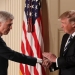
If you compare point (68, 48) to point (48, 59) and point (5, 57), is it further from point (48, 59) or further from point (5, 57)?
point (5, 57)

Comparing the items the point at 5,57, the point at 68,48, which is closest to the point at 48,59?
the point at 68,48

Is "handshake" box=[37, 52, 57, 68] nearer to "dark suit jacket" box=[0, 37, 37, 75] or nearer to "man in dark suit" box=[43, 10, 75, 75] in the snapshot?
"man in dark suit" box=[43, 10, 75, 75]

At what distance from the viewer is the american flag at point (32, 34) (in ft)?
11.4

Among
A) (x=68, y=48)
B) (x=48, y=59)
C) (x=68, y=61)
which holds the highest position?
(x=68, y=48)

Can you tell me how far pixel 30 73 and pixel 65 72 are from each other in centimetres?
111

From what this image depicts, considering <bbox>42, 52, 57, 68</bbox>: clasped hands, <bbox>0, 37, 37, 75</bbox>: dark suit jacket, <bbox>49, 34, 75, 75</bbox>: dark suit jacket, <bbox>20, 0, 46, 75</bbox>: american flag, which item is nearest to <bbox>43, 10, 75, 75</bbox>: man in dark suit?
<bbox>49, 34, 75, 75</bbox>: dark suit jacket

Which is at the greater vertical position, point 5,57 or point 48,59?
point 5,57

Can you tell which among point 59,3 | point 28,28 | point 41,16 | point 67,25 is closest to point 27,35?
point 28,28

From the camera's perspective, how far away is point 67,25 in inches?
97.8

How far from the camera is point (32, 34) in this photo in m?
3.52

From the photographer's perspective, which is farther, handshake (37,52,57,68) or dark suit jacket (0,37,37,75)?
handshake (37,52,57,68)

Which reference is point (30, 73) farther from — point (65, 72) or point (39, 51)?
point (65, 72)

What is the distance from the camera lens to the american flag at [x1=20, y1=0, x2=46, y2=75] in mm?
3482

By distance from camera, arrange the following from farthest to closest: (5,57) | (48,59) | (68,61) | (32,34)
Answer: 1. (32,34)
2. (48,59)
3. (5,57)
4. (68,61)
